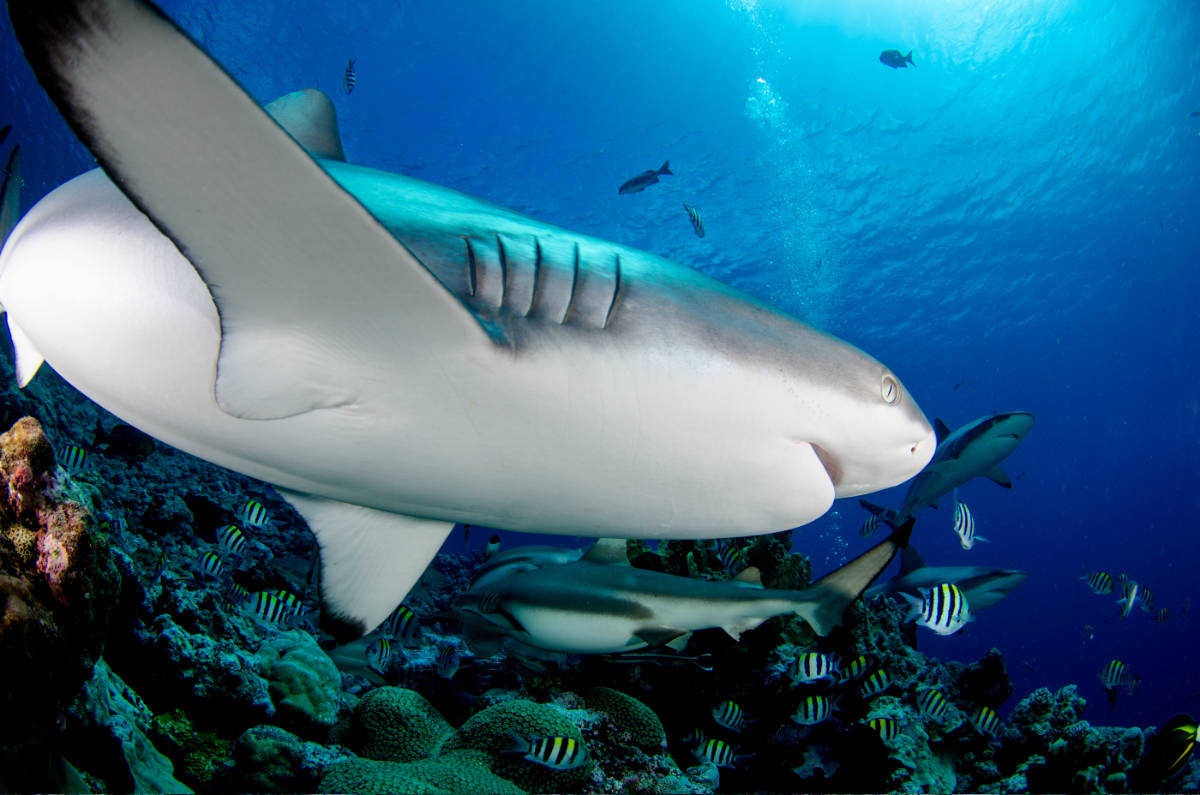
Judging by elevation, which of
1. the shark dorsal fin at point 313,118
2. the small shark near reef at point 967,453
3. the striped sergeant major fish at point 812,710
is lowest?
the striped sergeant major fish at point 812,710

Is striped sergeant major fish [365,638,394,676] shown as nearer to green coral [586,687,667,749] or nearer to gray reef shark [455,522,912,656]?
gray reef shark [455,522,912,656]

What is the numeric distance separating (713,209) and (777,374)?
30816mm

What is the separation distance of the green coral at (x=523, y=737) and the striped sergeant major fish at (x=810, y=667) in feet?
6.23

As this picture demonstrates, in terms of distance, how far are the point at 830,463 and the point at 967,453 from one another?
8.20 m

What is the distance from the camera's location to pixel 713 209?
98.6 ft

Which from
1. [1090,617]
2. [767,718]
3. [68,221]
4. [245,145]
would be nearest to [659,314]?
[245,145]

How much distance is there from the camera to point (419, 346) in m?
1.35

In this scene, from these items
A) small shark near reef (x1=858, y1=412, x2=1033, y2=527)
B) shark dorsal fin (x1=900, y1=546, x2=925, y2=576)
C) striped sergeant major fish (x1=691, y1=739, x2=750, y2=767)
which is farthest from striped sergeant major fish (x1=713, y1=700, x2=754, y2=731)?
shark dorsal fin (x1=900, y1=546, x2=925, y2=576)

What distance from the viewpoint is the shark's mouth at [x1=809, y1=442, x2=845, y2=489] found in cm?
167

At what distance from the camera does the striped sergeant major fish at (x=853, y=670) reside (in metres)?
4.97

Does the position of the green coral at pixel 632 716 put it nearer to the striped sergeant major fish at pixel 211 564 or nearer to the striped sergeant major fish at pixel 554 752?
the striped sergeant major fish at pixel 554 752

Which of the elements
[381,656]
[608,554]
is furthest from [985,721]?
[381,656]

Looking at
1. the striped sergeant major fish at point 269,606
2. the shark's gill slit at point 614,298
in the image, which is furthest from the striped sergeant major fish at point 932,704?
the striped sergeant major fish at point 269,606

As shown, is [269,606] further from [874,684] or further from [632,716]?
[874,684]
